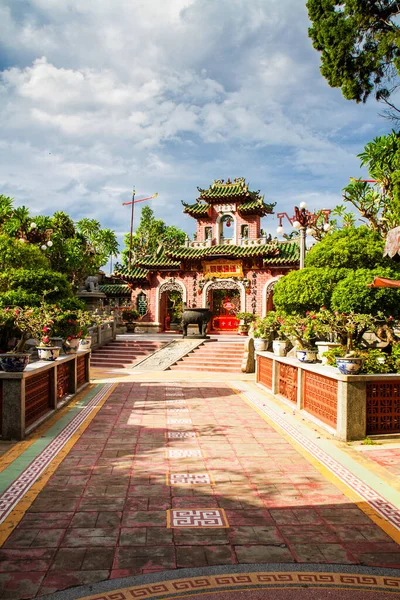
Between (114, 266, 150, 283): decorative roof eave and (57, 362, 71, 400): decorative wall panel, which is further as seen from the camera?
(114, 266, 150, 283): decorative roof eave

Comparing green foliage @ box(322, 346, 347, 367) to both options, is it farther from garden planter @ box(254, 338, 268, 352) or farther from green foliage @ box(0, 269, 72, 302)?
Result: green foliage @ box(0, 269, 72, 302)

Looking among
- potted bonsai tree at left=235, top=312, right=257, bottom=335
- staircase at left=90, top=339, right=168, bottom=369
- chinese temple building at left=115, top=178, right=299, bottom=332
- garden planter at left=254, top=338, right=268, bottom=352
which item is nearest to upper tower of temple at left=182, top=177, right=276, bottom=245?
chinese temple building at left=115, top=178, right=299, bottom=332

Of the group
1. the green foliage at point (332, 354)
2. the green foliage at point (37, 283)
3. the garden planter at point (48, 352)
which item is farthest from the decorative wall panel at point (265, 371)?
the green foliage at point (37, 283)

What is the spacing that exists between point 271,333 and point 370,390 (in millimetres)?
7571

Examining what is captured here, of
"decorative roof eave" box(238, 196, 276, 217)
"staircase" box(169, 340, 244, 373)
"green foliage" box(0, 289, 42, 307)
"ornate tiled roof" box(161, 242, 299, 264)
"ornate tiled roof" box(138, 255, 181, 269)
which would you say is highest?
"decorative roof eave" box(238, 196, 276, 217)

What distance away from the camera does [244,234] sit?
87.8ft

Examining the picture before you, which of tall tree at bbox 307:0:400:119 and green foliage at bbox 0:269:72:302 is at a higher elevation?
tall tree at bbox 307:0:400:119

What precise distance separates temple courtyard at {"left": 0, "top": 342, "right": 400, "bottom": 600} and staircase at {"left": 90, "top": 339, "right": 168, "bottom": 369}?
9.83m

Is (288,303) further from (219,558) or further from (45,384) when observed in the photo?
(219,558)

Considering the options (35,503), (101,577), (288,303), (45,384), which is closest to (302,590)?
(101,577)

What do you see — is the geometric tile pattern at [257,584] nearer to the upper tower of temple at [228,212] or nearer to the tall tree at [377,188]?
the tall tree at [377,188]

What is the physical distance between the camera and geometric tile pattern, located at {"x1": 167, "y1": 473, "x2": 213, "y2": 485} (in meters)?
4.50

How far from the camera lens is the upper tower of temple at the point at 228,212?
26422 millimetres

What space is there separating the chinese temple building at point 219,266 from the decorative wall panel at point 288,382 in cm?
1554
